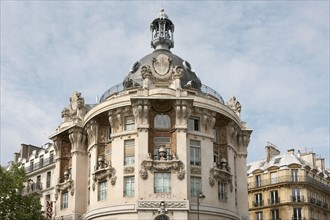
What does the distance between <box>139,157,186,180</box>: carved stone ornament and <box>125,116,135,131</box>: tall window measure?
3797 mm

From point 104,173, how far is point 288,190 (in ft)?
96.7

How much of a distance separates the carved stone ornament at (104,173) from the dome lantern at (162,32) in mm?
15324

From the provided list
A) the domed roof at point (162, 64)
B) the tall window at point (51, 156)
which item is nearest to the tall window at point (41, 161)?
the tall window at point (51, 156)

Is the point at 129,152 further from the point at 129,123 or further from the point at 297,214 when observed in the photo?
the point at 297,214

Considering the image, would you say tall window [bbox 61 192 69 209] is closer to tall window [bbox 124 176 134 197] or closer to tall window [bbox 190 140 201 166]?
tall window [bbox 124 176 134 197]

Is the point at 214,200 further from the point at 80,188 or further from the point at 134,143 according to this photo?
the point at 80,188

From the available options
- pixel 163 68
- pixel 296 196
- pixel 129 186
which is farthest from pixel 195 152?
pixel 296 196

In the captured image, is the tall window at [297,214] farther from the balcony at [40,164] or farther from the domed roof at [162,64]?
the balcony at [40,164]

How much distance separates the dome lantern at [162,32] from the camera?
59219 millimetres

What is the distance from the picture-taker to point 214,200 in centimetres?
4859

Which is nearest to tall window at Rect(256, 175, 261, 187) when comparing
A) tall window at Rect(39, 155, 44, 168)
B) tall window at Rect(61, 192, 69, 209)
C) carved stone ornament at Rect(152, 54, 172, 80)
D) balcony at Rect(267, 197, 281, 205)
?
balcony at Rect(267, 197, 281, 205)

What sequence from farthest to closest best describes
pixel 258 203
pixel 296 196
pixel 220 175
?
pixel 258 203 < pixel 296 196 < pixel 220 175

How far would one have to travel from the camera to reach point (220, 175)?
4966cm

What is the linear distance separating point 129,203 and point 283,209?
29.0m
